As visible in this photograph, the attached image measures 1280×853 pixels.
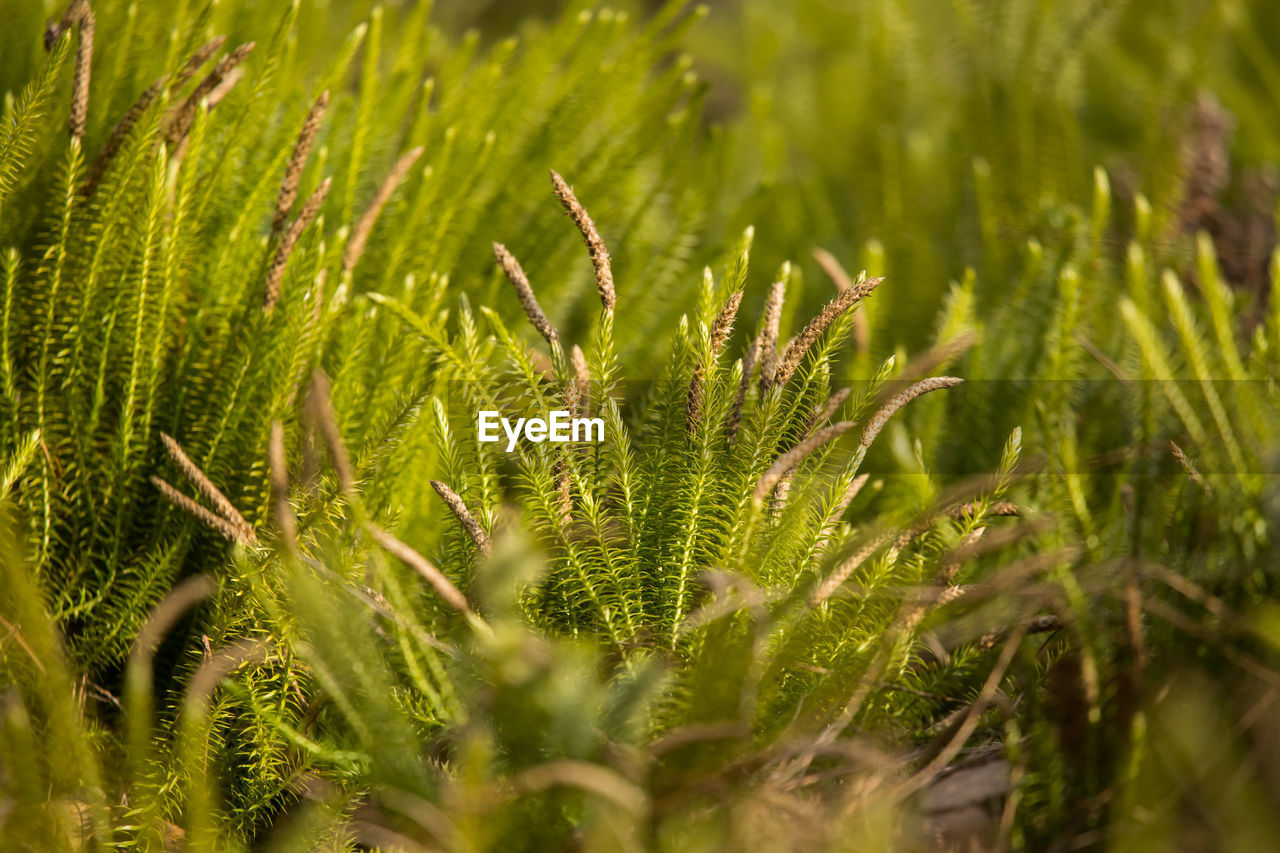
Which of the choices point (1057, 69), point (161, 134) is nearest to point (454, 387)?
point (161, 134)

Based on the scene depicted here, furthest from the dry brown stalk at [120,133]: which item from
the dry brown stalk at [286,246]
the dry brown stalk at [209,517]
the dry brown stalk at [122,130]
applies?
the dry brown stalk at [209,517]

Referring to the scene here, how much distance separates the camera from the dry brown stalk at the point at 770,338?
0.51 metres

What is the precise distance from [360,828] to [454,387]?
0.23m

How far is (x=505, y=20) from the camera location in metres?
1.56

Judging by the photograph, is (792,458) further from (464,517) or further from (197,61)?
(197,61)

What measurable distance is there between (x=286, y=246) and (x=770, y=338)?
0.99 ft

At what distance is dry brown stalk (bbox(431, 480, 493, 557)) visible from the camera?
0.46 meters

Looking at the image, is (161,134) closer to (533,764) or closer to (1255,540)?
(533,764)

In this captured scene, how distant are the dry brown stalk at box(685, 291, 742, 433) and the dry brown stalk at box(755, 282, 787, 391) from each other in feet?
0.10

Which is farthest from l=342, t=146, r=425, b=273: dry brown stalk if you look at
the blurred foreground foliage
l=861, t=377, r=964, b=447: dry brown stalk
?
l=861, t=377, r=964, b=447: dry brown stalk

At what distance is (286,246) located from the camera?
0.54 metres

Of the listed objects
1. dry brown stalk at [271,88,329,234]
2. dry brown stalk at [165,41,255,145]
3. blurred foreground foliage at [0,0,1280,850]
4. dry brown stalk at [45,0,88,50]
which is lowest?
blurred foreground foliage at [0,0,1280,850]

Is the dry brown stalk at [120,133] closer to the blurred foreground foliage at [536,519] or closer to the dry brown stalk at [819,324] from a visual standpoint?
the blurred foreground foliage at [536,519]

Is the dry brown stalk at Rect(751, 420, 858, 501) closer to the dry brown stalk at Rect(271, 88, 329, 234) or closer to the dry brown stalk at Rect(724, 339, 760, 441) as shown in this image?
the dry brown stalk at Rect(724, 339, 760, 441)
